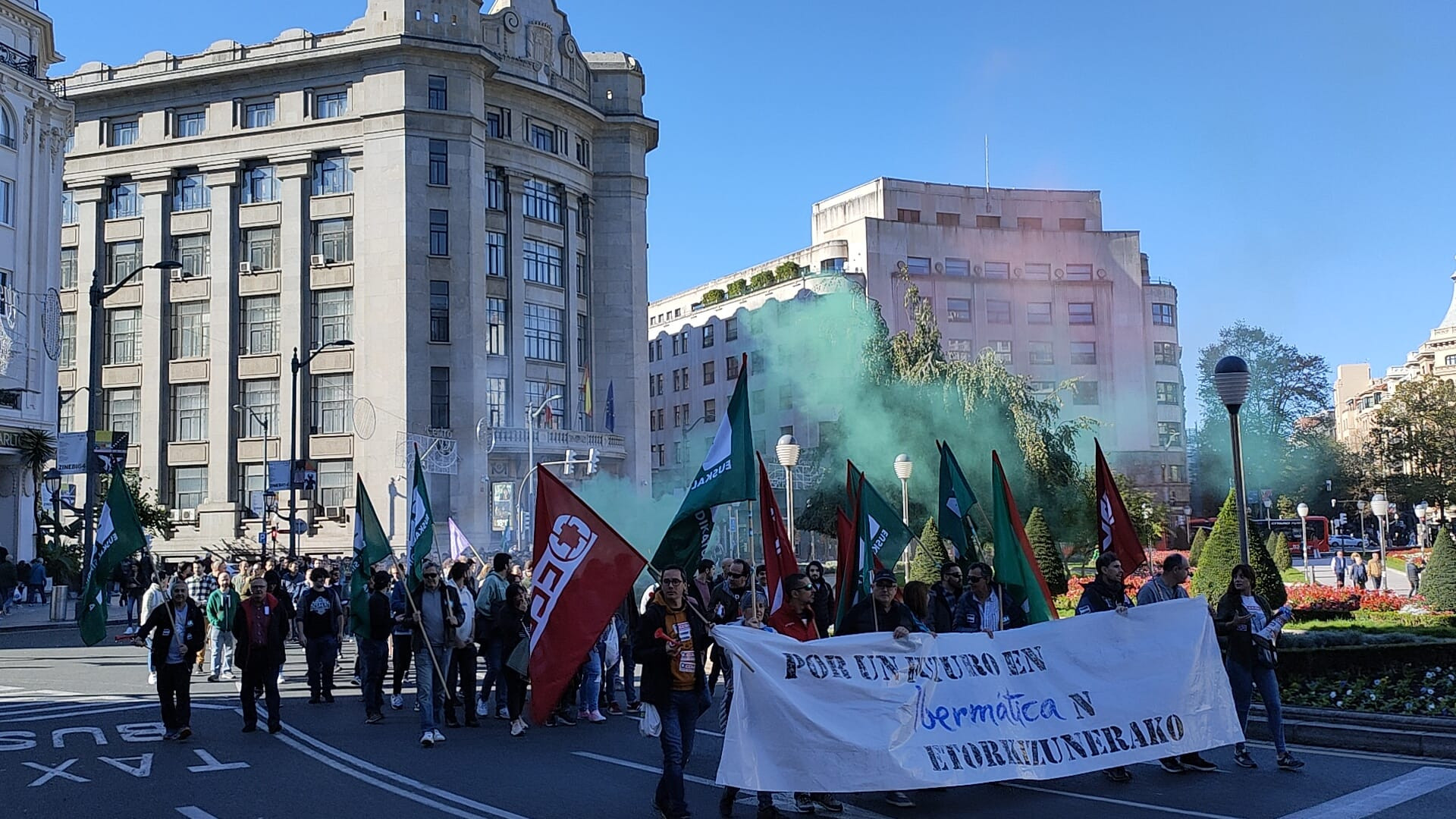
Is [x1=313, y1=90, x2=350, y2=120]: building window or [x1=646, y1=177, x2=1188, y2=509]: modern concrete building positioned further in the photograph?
[x1=646, y1=177, x2=1188, y2=509]: modern concrete building

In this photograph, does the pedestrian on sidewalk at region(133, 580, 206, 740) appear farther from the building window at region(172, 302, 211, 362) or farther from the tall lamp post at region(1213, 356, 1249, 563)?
the building window at region(172, 302, 211, 362)

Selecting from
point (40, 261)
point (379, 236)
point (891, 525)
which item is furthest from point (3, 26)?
point (891, 525)

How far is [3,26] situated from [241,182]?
20.8 meters

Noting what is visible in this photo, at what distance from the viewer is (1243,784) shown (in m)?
10.2

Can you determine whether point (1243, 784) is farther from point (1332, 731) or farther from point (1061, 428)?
point (1061, 428)

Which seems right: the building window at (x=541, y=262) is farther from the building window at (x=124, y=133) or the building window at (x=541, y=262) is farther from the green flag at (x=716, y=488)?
the green flag at (x=716, y=488)

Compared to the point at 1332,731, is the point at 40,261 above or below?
above

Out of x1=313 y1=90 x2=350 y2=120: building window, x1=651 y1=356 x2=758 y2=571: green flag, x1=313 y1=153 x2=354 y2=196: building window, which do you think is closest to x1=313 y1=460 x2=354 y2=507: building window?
x1=313 y1=153 x2=354 y2=196: building window

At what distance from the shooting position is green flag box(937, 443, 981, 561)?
14.6 meters

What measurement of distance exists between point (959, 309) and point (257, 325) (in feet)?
139

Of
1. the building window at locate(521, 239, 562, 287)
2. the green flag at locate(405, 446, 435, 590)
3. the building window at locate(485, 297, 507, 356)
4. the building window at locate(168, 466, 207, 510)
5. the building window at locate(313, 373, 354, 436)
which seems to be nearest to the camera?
the green flag at locate(405, 446, 435, 590)

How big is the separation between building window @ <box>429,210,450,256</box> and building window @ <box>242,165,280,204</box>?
769 cm

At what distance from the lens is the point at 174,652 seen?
1327 cm

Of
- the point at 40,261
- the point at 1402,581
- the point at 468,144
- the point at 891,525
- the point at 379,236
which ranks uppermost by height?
the point at 468,144
